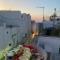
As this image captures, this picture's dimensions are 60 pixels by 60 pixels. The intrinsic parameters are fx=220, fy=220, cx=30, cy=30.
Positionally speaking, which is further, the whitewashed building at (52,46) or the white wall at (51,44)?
the white wall at (51,44)

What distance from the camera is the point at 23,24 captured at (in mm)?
19781

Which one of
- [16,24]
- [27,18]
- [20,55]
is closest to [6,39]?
[20,55]

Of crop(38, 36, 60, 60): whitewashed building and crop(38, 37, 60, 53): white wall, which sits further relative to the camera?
crop(38, 37, 60, 53): white wall

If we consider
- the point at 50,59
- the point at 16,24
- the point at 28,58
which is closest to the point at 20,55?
the point at 28,58

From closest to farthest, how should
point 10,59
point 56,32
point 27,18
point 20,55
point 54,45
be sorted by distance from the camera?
point 10,59, point 20,55, point 54,45, point 56,32, point 27,18

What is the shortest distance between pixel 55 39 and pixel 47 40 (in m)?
0.44

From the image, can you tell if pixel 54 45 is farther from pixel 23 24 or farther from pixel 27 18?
pixel 27 18

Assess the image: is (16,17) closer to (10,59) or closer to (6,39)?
(6,39)

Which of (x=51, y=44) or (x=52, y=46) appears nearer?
(x=52, y=46)

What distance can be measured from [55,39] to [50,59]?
1471 millimetres

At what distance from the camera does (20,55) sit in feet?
19.9

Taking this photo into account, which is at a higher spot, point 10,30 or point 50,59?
point 10,30

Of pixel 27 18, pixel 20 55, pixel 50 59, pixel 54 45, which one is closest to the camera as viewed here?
pixel 20 55

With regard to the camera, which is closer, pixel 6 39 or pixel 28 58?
pixel 28 58
